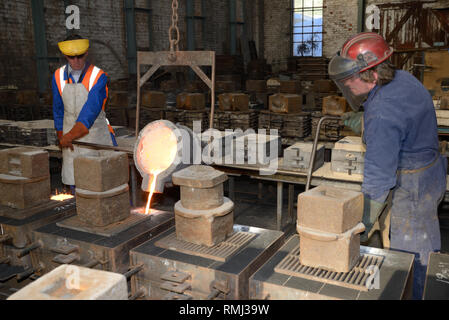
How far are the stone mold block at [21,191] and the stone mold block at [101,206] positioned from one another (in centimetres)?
57

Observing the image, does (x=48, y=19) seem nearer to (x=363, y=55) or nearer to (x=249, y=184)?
(x=249, y=184)

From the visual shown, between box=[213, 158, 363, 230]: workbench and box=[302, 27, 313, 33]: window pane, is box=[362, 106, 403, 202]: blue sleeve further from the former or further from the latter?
box=[302, 27, 313, 33]: window pane

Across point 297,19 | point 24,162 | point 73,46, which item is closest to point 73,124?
point 73,46

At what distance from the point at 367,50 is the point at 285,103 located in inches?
179

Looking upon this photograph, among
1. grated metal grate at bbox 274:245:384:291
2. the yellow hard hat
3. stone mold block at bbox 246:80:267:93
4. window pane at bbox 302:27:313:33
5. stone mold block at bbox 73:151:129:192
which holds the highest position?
window pane at bbox 302:27:313:33

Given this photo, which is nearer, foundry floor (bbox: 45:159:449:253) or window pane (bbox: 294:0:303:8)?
foundry floor (bbox: 45:159:449:253)

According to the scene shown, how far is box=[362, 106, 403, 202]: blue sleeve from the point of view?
2.57m

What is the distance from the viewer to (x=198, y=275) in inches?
94.7

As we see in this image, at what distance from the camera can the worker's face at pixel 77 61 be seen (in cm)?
438

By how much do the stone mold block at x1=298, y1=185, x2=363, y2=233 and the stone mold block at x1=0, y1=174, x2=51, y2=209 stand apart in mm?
2108

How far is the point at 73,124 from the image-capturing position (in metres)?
4.65

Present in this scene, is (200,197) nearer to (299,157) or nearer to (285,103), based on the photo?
(299,157)

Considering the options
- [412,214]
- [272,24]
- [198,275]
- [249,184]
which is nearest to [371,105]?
[412,214]

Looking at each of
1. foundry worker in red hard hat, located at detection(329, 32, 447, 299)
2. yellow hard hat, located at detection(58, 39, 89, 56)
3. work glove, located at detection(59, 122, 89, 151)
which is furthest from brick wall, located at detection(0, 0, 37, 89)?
foundry worker in red hard hat, located at detection(329, 32, 447, 299)
